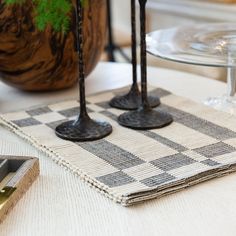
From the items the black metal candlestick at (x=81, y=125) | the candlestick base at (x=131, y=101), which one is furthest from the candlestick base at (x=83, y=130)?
the candlestick base at (x=131, y=101)

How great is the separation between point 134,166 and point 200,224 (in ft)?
0.48

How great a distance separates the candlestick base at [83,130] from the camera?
776 millimetres

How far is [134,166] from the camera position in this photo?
68 cm

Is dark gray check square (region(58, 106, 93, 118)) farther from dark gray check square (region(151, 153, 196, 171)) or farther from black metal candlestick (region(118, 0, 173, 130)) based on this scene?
dark gray check square (region(151, 153, 196, 171))

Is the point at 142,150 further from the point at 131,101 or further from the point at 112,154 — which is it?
the point at 131,101

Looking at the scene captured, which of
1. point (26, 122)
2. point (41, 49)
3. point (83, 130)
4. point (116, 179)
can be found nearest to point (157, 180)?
point (116, 179)

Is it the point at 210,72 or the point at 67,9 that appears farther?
the point at 210,72

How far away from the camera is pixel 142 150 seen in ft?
2.41

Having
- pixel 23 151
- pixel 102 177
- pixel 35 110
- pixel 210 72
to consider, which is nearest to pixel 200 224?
pixel 102 177

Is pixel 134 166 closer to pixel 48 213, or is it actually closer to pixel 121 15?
pixel 48 213

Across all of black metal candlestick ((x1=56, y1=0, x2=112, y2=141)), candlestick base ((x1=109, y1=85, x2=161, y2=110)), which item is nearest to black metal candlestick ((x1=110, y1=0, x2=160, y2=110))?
candlestick base ((x1=109, y1=85, x2=161, y2=110))

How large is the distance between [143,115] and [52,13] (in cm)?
24

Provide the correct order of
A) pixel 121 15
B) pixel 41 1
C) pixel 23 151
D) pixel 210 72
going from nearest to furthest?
pixel 23 151 → pixel 41 1 → pixel 210 72 → pixel 121 15

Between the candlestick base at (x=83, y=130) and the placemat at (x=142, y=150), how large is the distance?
0.01 metres
